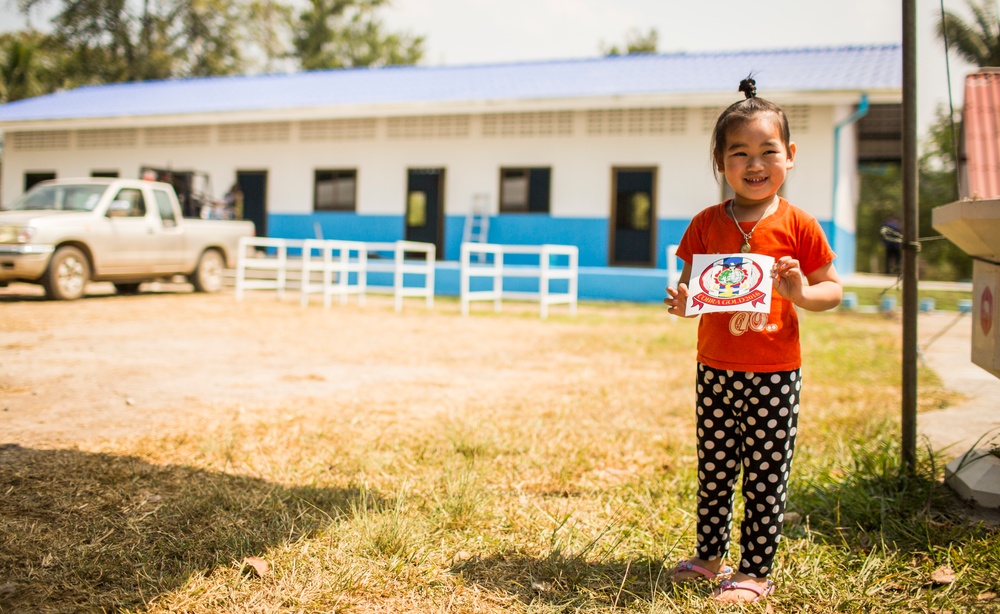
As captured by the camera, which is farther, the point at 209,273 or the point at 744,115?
the point at 209,273

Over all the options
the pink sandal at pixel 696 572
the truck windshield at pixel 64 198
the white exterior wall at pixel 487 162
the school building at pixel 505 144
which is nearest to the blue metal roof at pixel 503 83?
the school building at pixel 505 144

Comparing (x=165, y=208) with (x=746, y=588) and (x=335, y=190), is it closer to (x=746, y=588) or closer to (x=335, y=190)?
(x=335, y=190)

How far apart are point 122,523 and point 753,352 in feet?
6.46

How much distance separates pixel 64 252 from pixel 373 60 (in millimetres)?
28823

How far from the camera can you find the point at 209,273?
512 inches

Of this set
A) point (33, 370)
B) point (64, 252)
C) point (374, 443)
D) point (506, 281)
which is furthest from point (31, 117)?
point (374, 443)

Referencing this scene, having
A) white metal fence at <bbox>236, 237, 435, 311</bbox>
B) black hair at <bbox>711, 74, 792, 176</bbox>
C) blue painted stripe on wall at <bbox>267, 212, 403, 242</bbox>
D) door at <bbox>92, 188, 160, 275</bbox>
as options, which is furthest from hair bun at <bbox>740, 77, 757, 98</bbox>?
blue painted stripe on wall at <bbox>267, 212, 403, 242</bbox>

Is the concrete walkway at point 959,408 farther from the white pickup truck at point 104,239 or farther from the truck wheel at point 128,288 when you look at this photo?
the truck wheel at point 128,288

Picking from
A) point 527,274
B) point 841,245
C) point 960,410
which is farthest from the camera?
point 841,245

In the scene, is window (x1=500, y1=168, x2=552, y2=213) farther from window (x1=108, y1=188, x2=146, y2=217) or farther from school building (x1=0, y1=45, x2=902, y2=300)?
window (x1=108, y1=188, x2=146, y2=217)

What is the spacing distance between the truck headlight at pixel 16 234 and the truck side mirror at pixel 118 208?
1232 mm

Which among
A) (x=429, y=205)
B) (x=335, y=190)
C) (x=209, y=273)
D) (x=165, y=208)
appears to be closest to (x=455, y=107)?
(x=429, y=205)

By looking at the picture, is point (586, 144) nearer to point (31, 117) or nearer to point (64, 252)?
point (64, 252)

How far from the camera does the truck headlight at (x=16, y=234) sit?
32.4 ft
